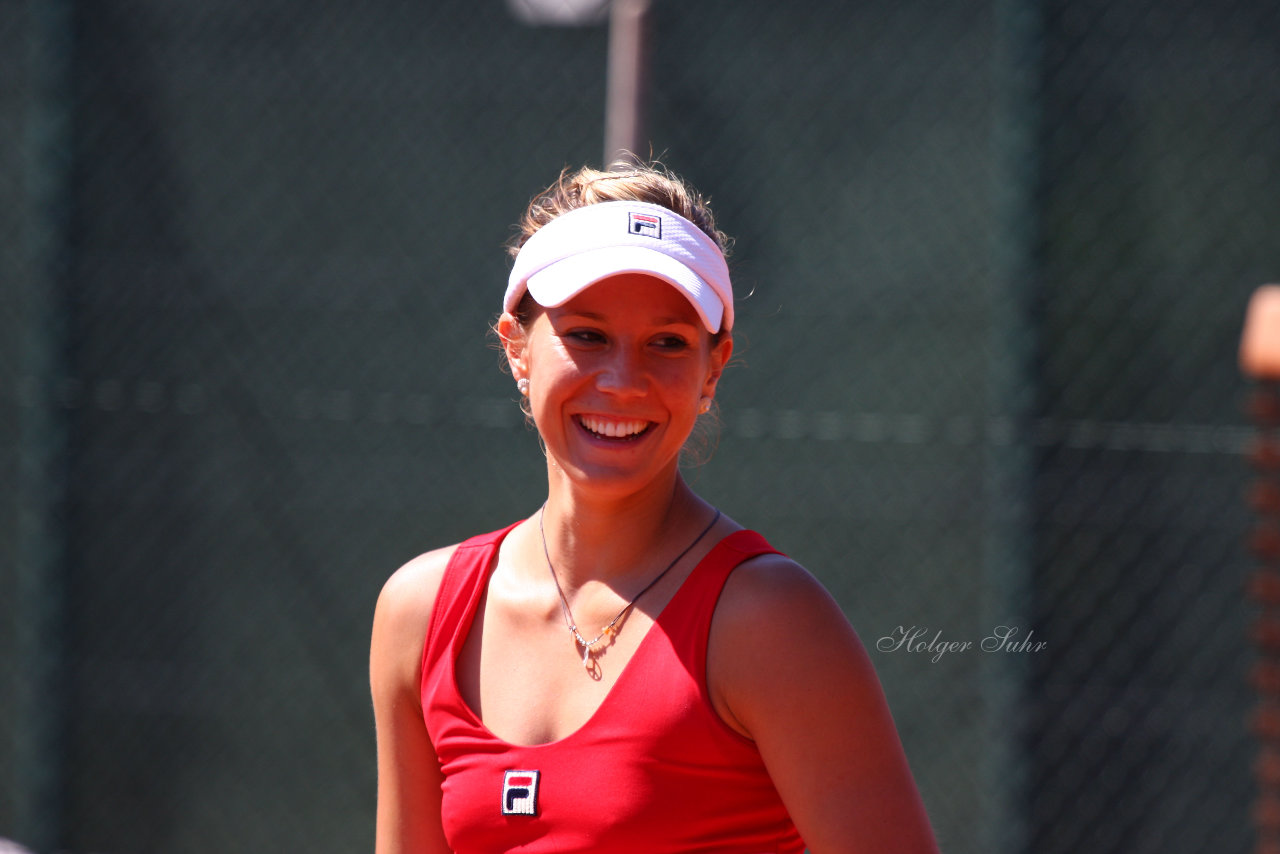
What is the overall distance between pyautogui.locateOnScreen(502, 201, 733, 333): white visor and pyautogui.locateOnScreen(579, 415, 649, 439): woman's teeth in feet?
0.46

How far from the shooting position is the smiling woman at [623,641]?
1.40 metres

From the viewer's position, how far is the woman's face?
1539mm

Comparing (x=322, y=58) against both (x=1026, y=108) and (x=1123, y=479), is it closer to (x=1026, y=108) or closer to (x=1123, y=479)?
(x=1026, y=108)

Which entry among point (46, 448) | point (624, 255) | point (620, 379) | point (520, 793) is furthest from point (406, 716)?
point (46, 448)

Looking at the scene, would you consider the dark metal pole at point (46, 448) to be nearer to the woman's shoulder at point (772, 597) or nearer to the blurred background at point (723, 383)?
the blurred background at point (723, 383)

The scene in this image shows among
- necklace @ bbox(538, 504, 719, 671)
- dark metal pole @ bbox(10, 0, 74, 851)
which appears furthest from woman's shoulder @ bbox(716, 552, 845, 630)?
dark metal pole @ bbox(10, 0, 74, 851)

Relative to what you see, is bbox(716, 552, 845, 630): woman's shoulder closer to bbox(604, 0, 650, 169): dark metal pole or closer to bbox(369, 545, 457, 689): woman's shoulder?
bbox(369, 545, 457, 689): woman's shoulder

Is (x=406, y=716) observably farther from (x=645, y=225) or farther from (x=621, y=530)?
(x=645, y=225)

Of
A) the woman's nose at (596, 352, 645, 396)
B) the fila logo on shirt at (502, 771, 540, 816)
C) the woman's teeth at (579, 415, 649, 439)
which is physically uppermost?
the woman's nose at (596, 352, 645, 396)

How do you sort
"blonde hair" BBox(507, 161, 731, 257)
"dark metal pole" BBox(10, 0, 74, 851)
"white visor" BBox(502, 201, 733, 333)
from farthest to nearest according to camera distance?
1. "dark metal pole" BBox(10, 0, 74, 851)
2. "blonde hair" BBox(507, 161, 731, 257)
3. "white visor" BBox(502, 201, 733, 333)

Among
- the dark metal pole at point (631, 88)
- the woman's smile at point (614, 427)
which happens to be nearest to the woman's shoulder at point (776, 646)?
the woman's smile at point (614, 427)

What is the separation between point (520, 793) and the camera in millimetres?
1463

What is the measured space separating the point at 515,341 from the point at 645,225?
26 centimetres
